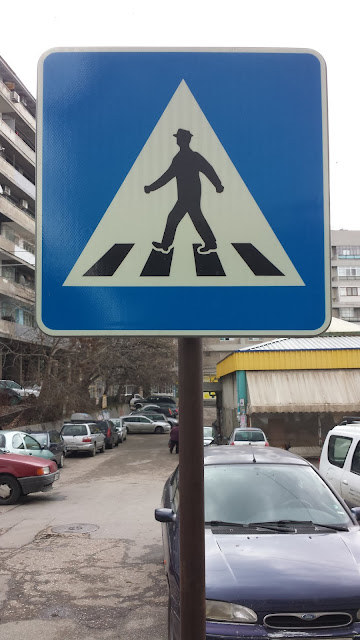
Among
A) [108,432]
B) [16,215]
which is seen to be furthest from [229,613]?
[16,215]

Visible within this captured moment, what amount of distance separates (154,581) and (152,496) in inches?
305

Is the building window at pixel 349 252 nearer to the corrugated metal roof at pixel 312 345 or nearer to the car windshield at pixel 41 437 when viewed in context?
the corrugated metal roof at pixel 312 345

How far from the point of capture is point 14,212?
4300 centimetres

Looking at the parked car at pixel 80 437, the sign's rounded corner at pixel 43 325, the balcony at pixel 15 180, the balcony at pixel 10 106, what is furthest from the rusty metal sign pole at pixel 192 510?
the balcony at pixel 10 106

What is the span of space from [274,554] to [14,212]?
4172 centimetres

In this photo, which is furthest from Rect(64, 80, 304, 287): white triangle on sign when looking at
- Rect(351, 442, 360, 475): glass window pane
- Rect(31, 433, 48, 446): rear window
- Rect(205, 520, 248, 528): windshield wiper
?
Rect(31, 433, 48, 446): rear window

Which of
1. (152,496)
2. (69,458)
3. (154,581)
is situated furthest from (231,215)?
(69,458)

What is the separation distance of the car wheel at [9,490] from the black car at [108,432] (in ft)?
57.3

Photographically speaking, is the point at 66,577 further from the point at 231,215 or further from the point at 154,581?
the point at 231,215

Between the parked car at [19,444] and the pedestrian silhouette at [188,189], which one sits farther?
the parked car at [19,444]

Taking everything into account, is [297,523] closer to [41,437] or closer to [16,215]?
[41,437]

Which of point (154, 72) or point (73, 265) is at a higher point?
point (154, 72)

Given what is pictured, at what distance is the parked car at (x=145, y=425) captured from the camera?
45.1 metres

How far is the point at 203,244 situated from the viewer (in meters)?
2.03
